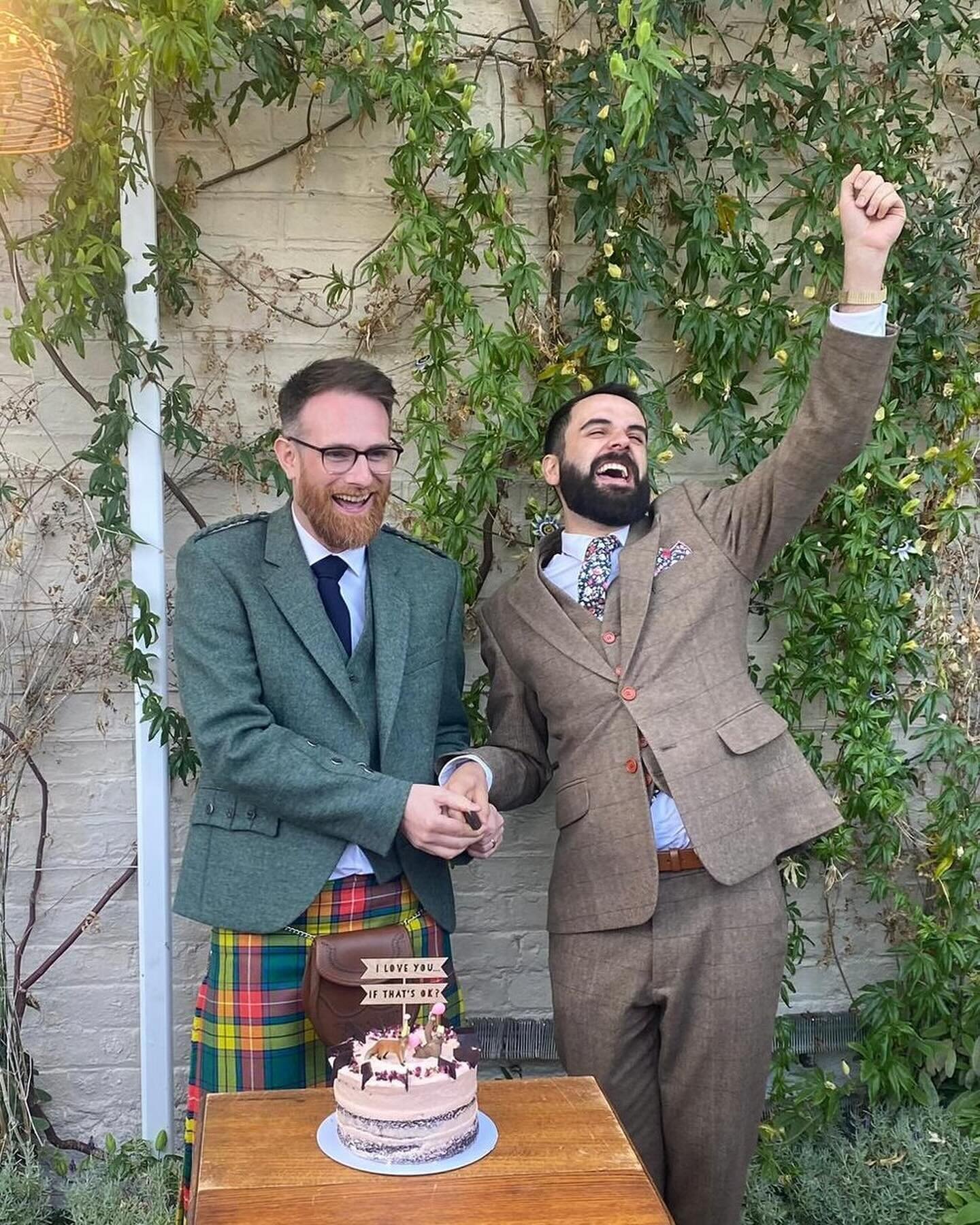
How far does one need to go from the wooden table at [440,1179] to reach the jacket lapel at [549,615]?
822mm

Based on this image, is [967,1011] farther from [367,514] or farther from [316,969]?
[367,514]

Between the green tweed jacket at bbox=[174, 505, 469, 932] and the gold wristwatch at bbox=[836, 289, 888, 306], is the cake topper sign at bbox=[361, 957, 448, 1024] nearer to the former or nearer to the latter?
the green tweed jacket at bbox=[174, 505, 469, 932]

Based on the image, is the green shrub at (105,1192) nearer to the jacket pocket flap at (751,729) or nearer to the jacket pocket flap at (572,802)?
the jacket pocket flap at (572,802)

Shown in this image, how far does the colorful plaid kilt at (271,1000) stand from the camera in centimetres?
209

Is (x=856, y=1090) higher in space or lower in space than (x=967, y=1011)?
lower

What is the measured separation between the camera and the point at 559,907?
236cm

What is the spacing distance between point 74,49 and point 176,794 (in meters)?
1.55

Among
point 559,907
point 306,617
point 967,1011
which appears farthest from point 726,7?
point 967,1011

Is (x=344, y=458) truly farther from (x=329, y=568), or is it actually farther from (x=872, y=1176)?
(x=872, y=1176)

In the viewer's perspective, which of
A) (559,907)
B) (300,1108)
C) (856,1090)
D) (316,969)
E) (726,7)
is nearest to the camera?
(300,1108)

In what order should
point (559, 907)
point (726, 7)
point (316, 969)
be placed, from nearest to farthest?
point (316, 969) < point (559, 907) < point (726, 7)

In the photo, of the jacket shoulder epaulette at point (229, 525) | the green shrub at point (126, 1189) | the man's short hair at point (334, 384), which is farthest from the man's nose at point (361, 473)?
the green shrub at point (126, 1189)

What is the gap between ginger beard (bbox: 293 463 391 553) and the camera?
2.14m

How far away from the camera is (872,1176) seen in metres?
2.68
